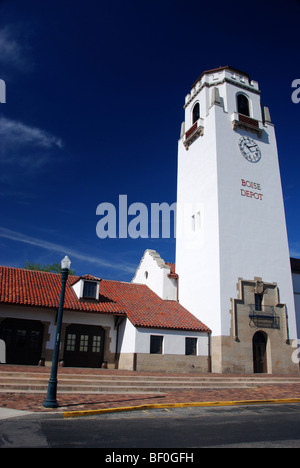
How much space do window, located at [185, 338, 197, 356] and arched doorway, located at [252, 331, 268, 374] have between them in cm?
433

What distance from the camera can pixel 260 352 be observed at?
24.5 m

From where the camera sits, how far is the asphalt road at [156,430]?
6.65m

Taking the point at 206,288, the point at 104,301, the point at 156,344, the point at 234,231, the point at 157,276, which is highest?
the point at 234,231

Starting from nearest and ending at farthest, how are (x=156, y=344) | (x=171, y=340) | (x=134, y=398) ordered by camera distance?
(x=134, y=398)
(x=156, y=344)
(x=171, y=340)

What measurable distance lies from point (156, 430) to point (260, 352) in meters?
18.7

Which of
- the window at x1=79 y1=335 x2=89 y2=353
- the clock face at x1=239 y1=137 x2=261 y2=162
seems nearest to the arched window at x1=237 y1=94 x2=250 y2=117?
the clock face at x1=239 y1=137 x2=261 y2=162

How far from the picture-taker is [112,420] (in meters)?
9.12

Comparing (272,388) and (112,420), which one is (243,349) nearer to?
(272,388)

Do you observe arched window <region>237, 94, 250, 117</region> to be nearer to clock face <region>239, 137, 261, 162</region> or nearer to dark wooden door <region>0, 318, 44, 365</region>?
clock face <region>239, 137, 261, 162</region>

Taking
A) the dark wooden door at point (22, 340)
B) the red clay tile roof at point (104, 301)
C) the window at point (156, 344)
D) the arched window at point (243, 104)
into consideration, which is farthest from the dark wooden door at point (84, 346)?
the arched window at point (243, 104)

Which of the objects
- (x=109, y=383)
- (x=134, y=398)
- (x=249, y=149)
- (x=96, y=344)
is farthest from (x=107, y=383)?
(x=249, y=149)

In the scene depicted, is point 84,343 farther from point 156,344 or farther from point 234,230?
point 234,230

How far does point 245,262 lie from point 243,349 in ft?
20.5
